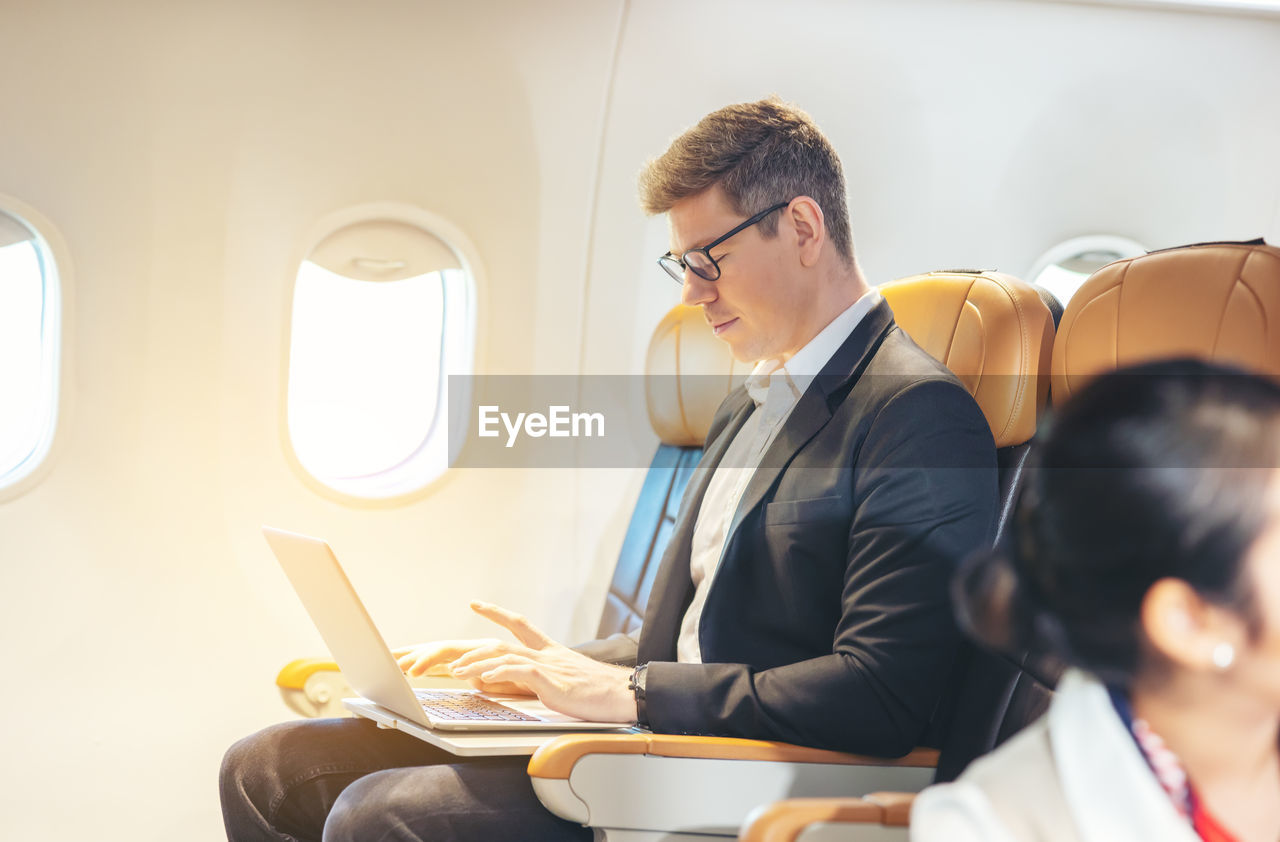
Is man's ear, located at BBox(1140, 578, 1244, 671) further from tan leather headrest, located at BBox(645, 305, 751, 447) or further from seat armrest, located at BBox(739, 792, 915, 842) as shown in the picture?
tan leather headrest, located at BBox(645, 305, 751, 447)

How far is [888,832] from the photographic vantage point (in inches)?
37.7

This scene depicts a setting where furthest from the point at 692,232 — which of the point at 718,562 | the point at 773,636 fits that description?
the point at 773,636

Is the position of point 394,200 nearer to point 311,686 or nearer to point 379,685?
point 311,686

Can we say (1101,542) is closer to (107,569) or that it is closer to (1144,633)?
(1144,633)

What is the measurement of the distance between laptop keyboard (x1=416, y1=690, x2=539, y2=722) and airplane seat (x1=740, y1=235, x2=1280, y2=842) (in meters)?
0.44

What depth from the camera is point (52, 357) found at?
103 inches

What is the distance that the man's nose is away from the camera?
162cm

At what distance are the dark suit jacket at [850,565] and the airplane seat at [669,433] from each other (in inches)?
31.7

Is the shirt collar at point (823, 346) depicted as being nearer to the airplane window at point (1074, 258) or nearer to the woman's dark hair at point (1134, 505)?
the woman's dark hair at point (1134, 505)

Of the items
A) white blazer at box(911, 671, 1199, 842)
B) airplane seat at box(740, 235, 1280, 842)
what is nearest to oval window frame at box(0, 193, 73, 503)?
airplane seat at box(740, 235, 1280, 842)

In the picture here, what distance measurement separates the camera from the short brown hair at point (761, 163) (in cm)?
155

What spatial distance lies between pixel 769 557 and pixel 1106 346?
1.59ft

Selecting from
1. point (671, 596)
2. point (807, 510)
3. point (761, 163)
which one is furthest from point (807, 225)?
point (671, 596)

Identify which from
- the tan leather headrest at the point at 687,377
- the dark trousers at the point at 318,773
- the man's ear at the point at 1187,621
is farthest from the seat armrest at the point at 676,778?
the tan leather headrest at the point at 687,377
